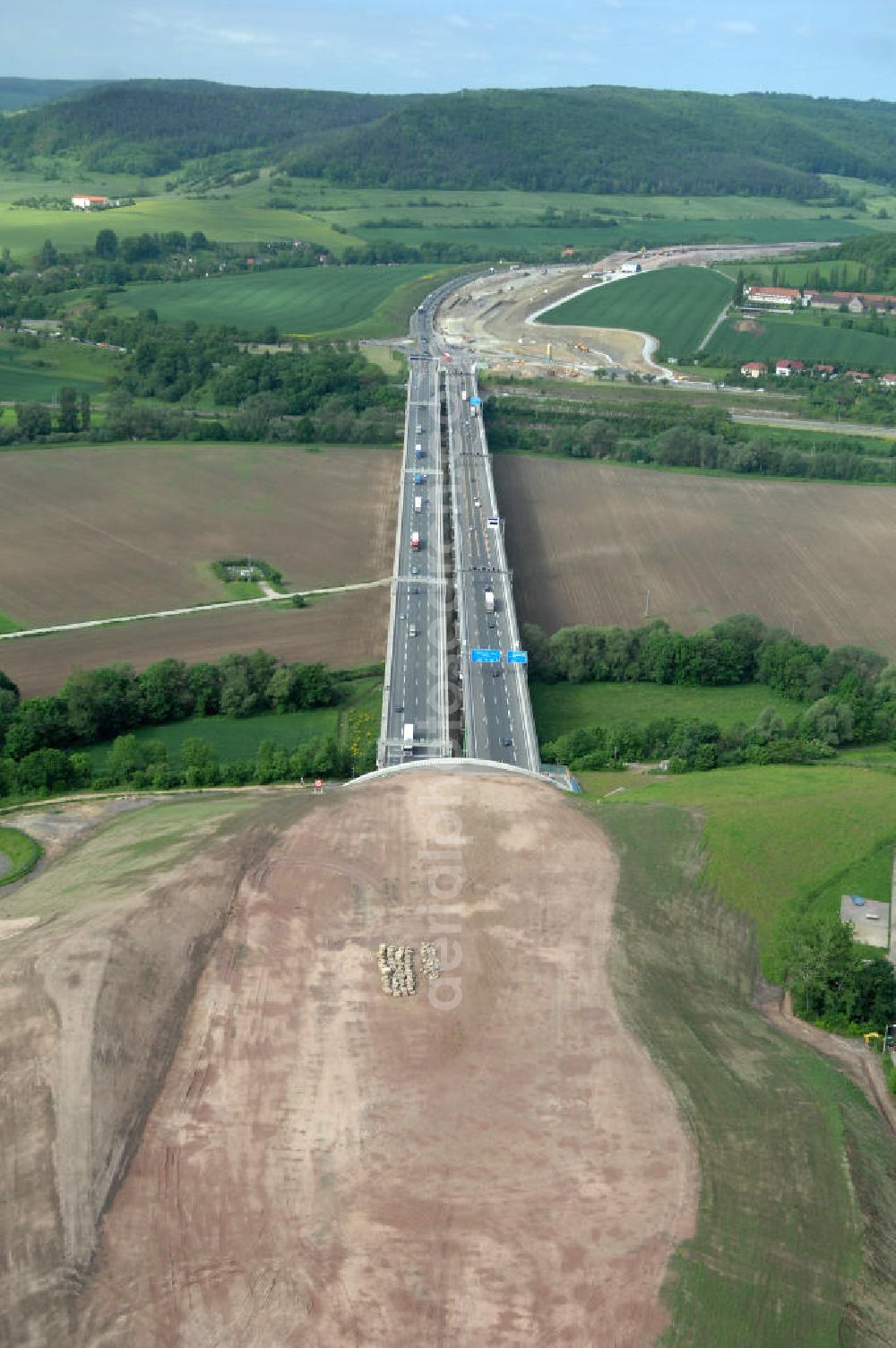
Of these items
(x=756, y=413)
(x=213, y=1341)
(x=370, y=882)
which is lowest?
(x=213, y=1341)

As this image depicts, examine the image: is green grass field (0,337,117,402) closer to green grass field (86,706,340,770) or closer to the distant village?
green grass field (86,706,340,770)

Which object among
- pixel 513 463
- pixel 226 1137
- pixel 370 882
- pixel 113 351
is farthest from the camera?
pixel 113 351

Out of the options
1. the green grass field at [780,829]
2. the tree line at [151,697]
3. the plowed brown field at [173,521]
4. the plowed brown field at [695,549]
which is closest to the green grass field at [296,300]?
the plowed brown field at [173,521]

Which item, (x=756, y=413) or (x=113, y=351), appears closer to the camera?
(x=756, y=413)

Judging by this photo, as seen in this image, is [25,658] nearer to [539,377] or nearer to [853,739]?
[853,739]

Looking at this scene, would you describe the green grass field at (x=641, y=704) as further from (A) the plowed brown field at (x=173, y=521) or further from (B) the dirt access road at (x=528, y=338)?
(B) the dirt access road at (x=528, y=338)

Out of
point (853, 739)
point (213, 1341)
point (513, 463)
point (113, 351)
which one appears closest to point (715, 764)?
point (853, 739)
